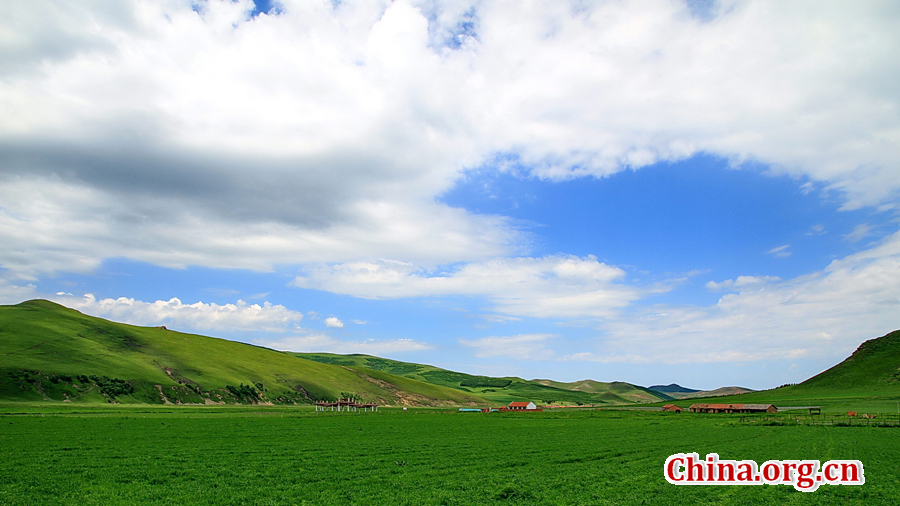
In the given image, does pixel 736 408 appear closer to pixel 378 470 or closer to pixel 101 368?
pixel 378 470

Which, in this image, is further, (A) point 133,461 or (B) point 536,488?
(A) point 133,461

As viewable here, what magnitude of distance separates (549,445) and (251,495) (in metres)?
28.6

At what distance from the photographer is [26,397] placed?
383 ft

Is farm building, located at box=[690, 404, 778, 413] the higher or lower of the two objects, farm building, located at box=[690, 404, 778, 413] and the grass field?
the lower

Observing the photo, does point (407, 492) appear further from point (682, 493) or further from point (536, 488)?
point (682, 493)

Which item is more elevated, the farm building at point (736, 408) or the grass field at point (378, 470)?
the grass field at point (378, 470)

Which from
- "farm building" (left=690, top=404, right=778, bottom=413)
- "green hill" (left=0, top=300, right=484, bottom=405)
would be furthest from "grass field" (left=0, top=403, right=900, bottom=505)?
"farm building" (left=690, top=404, right=778, bottom=413)

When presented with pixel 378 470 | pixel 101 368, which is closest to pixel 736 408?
pixel 378 470

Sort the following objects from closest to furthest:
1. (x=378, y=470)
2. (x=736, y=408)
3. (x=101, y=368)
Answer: (x=378, y=470)
(x=101, y=368)
(x=736, y=408)

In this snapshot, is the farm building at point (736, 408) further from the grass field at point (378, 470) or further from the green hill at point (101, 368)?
the green hill at point (101, 368)

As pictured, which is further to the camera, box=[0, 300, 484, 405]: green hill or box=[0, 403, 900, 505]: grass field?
box=[0, 300, 484, 405]: green hill

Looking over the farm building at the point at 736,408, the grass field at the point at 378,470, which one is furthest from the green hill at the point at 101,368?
the farm building at the point at 736,408

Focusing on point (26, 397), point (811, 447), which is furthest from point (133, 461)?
point (26, 397)

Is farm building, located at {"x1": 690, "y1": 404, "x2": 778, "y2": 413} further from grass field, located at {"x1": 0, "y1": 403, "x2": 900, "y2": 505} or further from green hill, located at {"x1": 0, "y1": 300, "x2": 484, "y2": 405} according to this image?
green hill, located at {"x1": 0, "y1": 300, "x2": 484, "y2": 405}
